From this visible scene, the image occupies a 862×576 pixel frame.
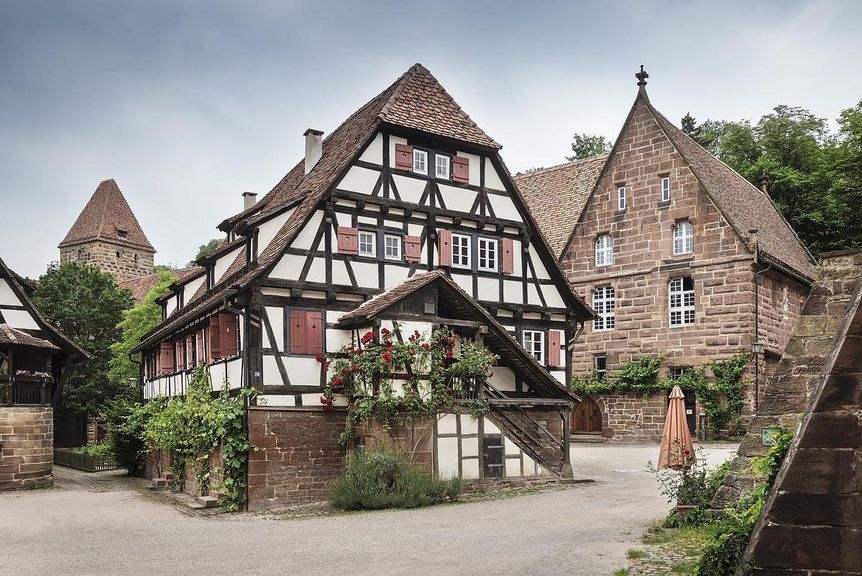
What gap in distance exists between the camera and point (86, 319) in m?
46.7

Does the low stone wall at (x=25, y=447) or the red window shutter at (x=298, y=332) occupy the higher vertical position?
the red window shutter at (x=298, y=332)

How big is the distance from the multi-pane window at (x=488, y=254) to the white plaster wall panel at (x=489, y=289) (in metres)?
0.30

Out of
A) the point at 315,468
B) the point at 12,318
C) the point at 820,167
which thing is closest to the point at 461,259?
the point at 315,468

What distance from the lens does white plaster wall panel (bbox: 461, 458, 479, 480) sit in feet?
63.6

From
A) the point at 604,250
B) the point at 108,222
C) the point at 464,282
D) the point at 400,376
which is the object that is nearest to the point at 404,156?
the point at 464,282

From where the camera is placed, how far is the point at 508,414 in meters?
21.0

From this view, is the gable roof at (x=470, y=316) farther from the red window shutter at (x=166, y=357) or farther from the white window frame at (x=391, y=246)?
the red window shutter at (x=166, y=357)

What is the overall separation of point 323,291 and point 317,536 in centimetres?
701

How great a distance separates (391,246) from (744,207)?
1806 cm

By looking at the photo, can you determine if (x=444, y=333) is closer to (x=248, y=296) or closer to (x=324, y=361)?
(x=324, y=361)

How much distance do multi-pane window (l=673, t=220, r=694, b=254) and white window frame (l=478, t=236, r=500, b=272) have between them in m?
11.6

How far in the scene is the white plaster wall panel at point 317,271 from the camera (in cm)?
2007

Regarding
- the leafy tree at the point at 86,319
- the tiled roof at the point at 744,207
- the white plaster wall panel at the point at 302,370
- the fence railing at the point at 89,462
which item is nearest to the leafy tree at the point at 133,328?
the leafy tree at the point at 86,319

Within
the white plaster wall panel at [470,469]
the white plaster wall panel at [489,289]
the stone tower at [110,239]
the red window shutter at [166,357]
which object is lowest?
the white plaster wall panel at [470,469]
